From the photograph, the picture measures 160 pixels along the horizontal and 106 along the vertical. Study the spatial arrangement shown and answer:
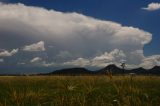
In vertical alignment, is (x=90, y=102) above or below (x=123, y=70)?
below

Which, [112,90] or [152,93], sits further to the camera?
[112,90]

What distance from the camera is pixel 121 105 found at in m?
6.99

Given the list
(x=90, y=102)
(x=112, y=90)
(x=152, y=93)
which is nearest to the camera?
(x=90, y=102)

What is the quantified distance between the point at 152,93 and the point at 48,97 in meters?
5.14

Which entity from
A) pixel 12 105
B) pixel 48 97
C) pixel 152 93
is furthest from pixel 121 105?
pixel 152 93

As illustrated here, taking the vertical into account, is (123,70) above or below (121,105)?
above

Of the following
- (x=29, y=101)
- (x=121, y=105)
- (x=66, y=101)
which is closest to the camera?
(x=121, y=105)

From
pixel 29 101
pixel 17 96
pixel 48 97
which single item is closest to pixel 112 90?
pixel 48 97

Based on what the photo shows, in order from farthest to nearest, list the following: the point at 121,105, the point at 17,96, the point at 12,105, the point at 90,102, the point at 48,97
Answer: the point at 48,97 → the point at 12,105 → the point at 90,102 → the point at 121,105 → the point at 17,96

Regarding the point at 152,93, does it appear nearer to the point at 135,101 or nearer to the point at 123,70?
the point at 135,101

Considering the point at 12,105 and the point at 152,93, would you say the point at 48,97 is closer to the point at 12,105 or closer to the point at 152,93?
the point at 12,105

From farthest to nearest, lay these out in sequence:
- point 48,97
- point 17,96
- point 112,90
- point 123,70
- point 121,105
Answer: point 112,90
point 48,97
point 121,105
point 17,96
point 123,70

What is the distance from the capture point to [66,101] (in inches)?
326

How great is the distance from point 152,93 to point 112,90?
6.99ft
